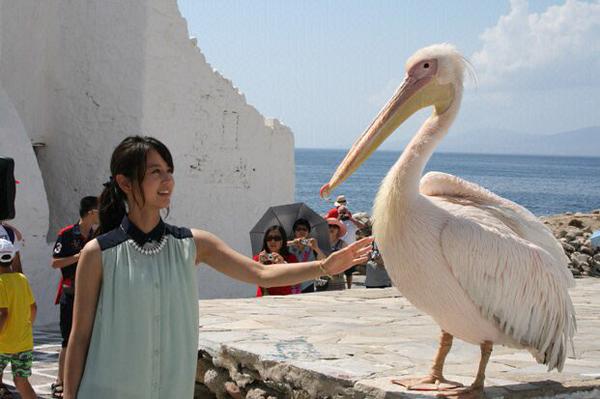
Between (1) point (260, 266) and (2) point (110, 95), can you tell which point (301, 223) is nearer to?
(2) point (110, 95)

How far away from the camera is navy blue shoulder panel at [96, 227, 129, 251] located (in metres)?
3.09

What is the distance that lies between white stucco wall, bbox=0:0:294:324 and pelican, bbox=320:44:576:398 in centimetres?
650

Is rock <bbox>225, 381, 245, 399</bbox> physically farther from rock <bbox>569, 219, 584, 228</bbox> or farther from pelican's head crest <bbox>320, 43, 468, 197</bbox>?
rock <bbox>569, 219, 584, 228</bbox>

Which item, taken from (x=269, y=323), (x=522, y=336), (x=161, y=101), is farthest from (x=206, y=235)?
(x=161, y=101)

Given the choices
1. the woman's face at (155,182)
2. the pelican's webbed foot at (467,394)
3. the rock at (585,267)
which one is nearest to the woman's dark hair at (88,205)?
the pelican's webbed foot at (467,394)

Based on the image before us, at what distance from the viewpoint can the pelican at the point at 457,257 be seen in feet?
13.3

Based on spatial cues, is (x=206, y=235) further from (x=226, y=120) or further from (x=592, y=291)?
(x=226, y=120)

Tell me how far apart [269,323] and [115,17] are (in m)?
5.46

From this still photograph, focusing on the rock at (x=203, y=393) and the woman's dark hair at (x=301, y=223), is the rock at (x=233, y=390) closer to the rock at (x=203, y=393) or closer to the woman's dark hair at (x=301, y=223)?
the rock at (x=203, y=393)

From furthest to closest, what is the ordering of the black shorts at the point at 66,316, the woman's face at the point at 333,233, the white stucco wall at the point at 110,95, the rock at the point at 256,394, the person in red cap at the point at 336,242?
the white stucco wall at the point at 110,95 < the woman's face at the point at 333,233 < the person in red cap at the point at 336,242 < the black shorts at the point at 66,316 < the rock at the point at 256,394

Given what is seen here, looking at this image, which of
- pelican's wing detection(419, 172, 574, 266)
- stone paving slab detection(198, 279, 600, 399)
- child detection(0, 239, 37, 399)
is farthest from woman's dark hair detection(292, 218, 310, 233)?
pelican's wing detection(419, 172, 574, 266)

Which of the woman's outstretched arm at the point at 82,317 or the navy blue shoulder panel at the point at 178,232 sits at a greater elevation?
the navy blue shoulder panel at the point at 178,232

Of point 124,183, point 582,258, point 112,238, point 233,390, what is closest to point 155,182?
point 124,183

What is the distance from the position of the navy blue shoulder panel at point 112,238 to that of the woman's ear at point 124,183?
0.14 m
